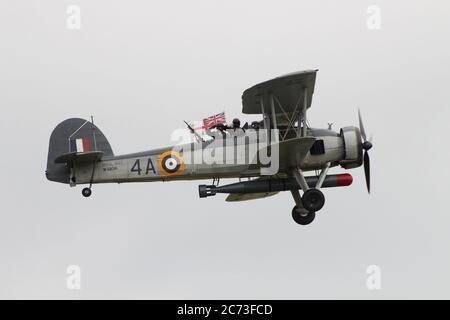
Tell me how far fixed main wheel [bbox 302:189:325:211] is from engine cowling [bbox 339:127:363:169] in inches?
52.7

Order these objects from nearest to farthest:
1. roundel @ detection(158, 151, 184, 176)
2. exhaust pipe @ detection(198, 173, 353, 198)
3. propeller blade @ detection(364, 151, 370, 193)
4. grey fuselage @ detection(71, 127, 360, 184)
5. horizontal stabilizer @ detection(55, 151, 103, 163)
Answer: horizontal stabilizer @ detection(55, 151, 103, 163), grey fuselage @ detection(71, 127, 360, 184), roundel @ detection(158, 151, 184, 176), exhaust pipe @ detection(198, 173, 353, 198), propeller blade @ detection(364, 151, 370, 193)

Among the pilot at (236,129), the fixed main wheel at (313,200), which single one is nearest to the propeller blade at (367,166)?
the fixed main wheel at (313,200)

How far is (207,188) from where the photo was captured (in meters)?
15.4

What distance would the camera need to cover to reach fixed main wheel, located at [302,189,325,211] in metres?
14.8

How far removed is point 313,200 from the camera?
14.9 metres

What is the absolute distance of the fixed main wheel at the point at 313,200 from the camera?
1484 centimetres

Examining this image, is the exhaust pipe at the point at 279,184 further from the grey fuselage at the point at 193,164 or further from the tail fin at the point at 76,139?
the tail fin at the point at 76,139

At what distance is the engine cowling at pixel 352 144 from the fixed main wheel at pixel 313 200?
134 cm

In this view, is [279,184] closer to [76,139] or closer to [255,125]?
[255,125]

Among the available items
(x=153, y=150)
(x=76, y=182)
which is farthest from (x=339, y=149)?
(x=76, y=182)

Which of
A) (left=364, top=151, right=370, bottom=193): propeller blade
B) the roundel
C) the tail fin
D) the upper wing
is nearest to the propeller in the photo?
(left=364, top=151, right=370, bottom=193): propeller blade

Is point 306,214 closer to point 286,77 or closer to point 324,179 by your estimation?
point 324,179

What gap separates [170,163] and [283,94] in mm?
2923

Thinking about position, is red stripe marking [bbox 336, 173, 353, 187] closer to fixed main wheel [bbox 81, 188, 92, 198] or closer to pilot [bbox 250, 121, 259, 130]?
pilot [bbox 250, 121, 259, 130]
